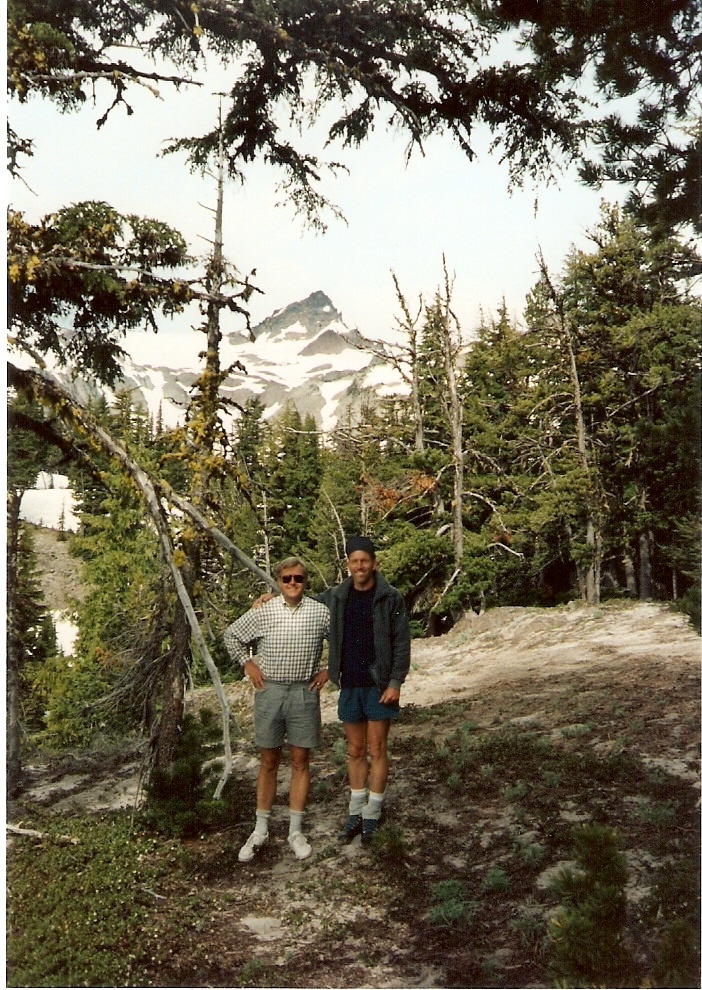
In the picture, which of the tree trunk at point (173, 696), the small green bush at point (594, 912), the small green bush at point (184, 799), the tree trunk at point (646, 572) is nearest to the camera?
the small green bush at point (594, 912)

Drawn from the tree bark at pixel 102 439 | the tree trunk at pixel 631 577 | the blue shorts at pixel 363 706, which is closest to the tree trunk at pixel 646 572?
the tree trunk at pixel 631 577

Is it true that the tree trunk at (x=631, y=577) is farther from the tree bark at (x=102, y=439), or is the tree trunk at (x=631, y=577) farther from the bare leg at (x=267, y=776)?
the tree bark at (x=102, y=439)

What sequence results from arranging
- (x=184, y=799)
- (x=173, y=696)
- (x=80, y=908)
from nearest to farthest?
(x=80, y=908) < (x=184, y=799) < (x=173, y=696)

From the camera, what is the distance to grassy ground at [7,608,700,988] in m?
3.54

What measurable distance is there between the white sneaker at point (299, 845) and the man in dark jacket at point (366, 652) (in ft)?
1.97

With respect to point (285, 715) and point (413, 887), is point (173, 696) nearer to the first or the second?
point (285, 715)

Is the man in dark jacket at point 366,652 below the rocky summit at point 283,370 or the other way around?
Answer: below

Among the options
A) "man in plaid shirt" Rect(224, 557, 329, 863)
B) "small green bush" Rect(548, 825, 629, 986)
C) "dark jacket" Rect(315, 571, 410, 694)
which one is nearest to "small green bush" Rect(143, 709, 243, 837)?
"man in plaid shirt" Rect(224, 557, 329, 863)

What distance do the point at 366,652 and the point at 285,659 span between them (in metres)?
0.60

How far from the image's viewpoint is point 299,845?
5.32 meters

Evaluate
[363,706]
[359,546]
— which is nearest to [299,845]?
[363,706]

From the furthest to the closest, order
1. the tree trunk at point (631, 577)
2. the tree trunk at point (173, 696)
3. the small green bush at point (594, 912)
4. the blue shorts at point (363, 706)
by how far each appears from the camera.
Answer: the tree trunk at point (631, 577) < the tree trunk at point (173, 696) < the blue shorts at point (363, 706) < the small green bush at point (594, 912)

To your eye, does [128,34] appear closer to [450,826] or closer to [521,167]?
[521,167]

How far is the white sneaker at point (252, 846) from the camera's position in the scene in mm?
5309
